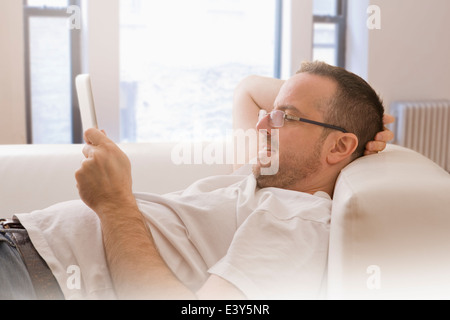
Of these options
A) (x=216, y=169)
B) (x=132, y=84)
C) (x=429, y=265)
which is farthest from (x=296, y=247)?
(x=132, y=84)

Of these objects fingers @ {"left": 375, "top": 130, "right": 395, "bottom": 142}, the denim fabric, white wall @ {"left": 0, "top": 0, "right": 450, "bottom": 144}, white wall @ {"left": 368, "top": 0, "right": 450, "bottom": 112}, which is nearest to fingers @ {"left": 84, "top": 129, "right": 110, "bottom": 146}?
the denim fabric

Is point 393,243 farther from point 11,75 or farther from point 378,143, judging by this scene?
point 11,75

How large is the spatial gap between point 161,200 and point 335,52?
3376mm

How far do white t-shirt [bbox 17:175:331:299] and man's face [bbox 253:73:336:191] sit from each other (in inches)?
3.0

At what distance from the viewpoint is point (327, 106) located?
4.55 ft

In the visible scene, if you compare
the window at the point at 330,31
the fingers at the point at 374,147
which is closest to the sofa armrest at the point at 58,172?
the fingers at the point at 374,147

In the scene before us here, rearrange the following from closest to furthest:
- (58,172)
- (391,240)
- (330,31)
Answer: (391,240), (58,172), (330,31)

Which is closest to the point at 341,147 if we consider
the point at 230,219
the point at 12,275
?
the point at 230,219

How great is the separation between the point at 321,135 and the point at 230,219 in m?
0.34

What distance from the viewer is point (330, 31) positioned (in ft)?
14.2

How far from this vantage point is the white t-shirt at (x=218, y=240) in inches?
39.9

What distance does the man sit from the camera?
1021 mm

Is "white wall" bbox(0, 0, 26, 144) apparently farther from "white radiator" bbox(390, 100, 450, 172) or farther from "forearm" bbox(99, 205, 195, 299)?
"white radiator" bbox(390, 100, 450, 172)
